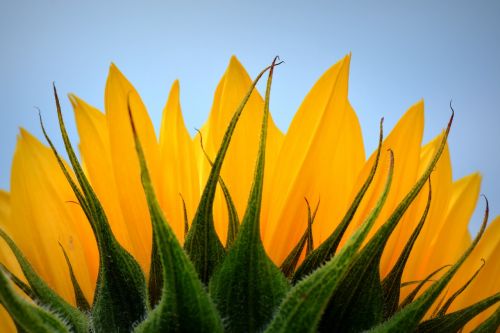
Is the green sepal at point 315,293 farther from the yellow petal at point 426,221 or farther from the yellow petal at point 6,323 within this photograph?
the yellow petal at point 6,323

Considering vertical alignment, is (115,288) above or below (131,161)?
below

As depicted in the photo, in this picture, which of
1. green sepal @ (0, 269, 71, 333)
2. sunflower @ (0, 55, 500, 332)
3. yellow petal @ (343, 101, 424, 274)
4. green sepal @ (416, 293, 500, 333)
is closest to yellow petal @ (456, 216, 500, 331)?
sunflower @ (0, 55, 500, 332)

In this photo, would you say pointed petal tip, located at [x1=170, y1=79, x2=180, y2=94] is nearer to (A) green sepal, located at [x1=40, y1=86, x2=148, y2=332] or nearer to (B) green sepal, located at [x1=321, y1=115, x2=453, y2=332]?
(A) green sepal, located at [x1=40, y1=86, x2=148, y2=332]

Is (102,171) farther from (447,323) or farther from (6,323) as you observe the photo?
(447,323)


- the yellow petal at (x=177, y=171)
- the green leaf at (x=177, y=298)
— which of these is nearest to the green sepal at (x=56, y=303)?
the green leaf at (x=177, y=298)

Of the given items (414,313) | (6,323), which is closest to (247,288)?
(414,313)

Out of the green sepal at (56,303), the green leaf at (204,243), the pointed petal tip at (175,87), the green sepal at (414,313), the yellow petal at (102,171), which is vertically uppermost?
the pointed petal tip at (175,87)
